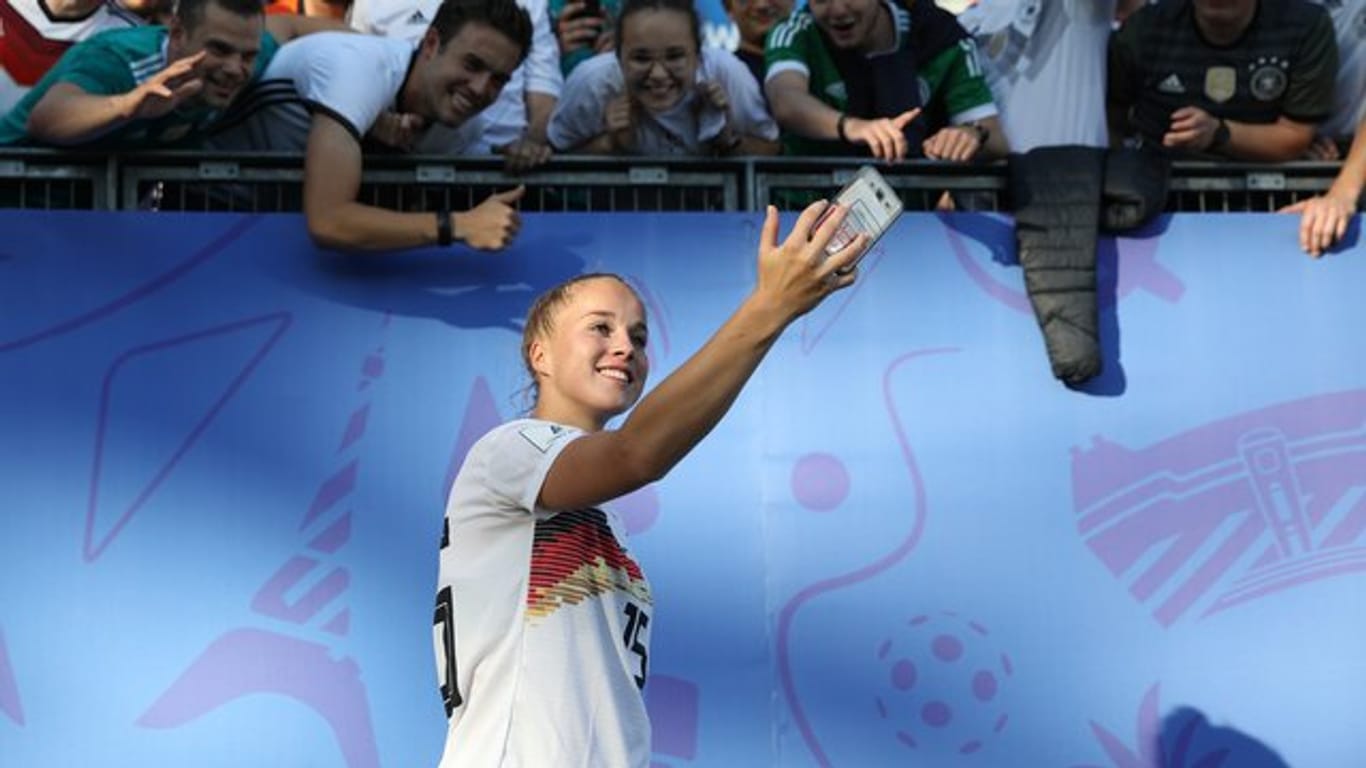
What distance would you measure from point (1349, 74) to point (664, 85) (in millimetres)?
2180

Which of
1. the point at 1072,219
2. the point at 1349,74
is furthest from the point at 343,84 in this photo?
the point at 1349,74

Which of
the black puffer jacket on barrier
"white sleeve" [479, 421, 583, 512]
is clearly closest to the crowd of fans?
the black puffer jacket on barrier

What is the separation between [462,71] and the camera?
5836 mm

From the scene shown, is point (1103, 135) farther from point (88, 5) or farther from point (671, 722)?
point (88, 5)

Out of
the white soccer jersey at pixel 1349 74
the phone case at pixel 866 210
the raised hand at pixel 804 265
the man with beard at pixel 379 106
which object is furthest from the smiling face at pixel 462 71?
the raised hand at pixel 804 265

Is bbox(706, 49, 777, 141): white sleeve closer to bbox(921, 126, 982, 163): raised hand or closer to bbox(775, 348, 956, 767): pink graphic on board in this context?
bbox(921, 126, 982, 163): raised hand

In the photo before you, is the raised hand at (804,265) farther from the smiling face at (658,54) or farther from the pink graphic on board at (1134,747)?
the smiling face at (658,54)

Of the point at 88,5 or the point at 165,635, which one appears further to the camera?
the point at 88,5

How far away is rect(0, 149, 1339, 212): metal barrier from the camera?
5.87 metres

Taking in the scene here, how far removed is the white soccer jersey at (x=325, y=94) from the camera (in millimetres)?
5738

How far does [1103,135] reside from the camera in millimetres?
6367

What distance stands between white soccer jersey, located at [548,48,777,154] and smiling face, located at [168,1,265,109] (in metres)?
1.01

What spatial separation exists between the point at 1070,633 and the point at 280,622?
7.06 ft

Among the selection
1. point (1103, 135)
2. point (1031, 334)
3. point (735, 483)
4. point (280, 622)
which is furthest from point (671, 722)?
point (1103, 135)
